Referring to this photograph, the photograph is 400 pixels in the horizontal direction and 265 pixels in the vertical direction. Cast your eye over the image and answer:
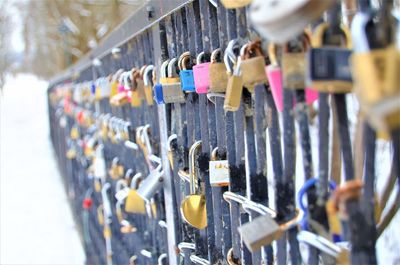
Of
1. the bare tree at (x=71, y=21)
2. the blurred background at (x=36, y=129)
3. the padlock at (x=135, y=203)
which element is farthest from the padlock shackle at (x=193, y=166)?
the bare tree at (x=71, y=21)

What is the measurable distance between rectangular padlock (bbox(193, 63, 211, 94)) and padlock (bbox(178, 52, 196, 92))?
0.09 meters

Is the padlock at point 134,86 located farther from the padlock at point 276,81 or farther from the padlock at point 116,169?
the padlock at point 276,81

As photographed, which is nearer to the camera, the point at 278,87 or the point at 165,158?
the point at 278,87

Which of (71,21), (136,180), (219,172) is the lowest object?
(136,180)

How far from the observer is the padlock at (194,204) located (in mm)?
1664

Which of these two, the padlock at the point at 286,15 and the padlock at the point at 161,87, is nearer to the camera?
the padlock at the point at 286,15

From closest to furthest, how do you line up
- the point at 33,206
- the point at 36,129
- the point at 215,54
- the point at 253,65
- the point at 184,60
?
1. the point at 253,65
2. the point at 215,54
3. the point at 184,60
4. the point at 33,206
5. the point at 36,129

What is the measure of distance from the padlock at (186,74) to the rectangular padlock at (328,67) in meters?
0.72

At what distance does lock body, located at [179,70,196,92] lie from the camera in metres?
1.58

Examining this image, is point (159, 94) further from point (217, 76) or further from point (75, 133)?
point (75, 133)

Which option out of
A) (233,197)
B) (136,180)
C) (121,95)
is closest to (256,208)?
(233,197)

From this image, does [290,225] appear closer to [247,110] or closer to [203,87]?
[247,110]

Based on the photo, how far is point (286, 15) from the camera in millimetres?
840

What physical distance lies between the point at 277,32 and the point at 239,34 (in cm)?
42
